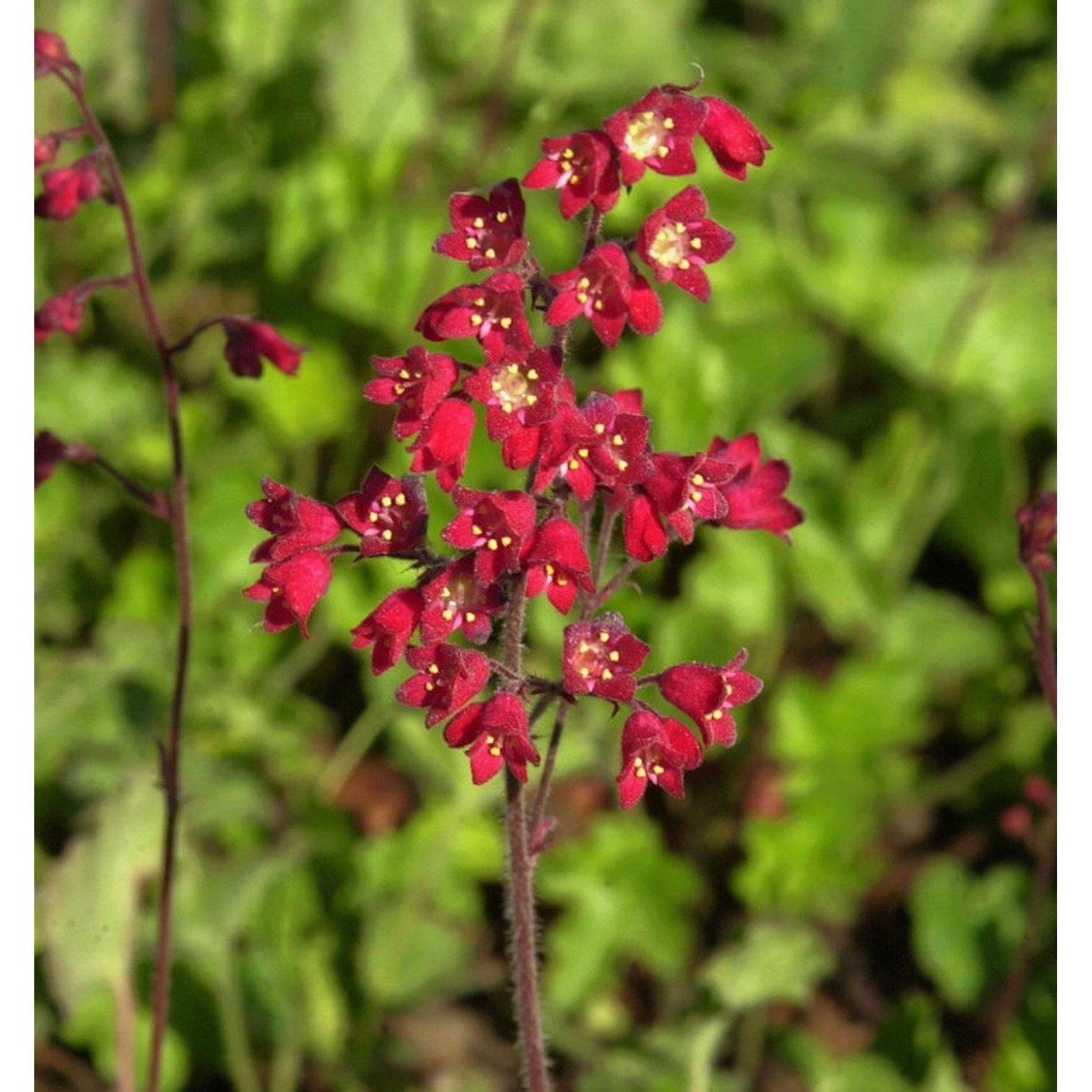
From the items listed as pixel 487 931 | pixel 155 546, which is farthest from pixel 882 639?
pixel 155 546

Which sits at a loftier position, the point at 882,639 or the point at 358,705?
the point at 882,639

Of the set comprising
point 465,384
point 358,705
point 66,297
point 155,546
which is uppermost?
point 465,384

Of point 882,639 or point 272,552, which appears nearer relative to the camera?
point 272,552

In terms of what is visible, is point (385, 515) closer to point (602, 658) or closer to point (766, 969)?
point (602, 658)

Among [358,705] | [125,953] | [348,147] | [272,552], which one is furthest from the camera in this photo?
[348,147]

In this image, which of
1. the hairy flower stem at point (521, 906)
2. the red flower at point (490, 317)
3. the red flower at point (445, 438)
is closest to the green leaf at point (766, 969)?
the hairy flower stem at point (521, 906)

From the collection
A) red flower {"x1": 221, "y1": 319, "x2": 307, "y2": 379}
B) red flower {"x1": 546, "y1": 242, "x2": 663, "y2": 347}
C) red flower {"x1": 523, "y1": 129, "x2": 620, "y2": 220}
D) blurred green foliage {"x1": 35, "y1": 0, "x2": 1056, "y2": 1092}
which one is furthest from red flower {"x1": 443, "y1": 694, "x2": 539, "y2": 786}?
blurred green foliage {"x1": 35, "y1": 0, "x2": 1056, "y2": 1092}

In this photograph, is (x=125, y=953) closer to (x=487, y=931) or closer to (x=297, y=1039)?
Result: (x=297, y=1039)

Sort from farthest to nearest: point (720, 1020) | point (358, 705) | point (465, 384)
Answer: point (358, 705) → point (720, 1020) → point (465, 384)
